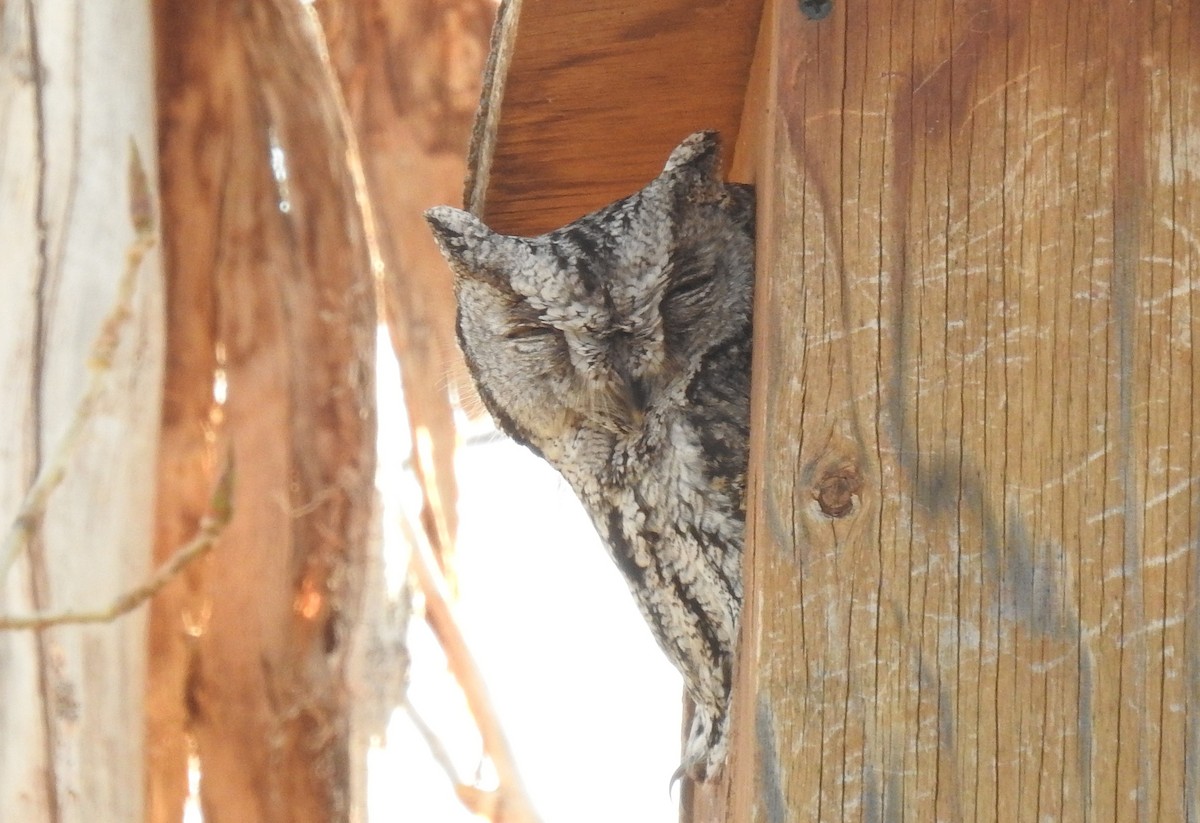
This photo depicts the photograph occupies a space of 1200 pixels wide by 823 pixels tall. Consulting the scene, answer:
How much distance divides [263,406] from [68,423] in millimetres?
1135

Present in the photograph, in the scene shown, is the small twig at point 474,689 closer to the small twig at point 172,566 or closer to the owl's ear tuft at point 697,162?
the owl's ear tuft at point 697,162

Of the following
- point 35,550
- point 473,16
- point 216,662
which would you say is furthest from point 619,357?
point 473,16

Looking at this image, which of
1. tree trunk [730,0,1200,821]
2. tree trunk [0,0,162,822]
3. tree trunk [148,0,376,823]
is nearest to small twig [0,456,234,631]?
tree trunk [730,0,1200,821]

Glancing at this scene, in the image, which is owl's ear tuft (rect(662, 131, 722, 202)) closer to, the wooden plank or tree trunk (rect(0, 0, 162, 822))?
the wooden plank

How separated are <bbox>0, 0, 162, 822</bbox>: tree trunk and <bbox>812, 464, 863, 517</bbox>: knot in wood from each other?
2043 mm

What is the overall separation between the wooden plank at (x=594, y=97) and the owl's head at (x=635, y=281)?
0.18 metres

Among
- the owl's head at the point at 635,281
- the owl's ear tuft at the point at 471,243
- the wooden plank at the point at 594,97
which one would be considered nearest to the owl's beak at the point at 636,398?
the owl's head at the point at 635,281

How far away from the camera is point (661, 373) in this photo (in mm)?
2357

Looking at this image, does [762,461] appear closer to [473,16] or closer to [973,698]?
[973,698]

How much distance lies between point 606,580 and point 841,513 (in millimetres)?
4330

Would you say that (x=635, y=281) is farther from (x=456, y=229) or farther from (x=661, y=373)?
(x=456, y=229)

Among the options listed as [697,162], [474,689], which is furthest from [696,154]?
[474,689]

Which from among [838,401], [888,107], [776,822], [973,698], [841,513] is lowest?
[776,822]

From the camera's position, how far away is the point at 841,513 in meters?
1.58
